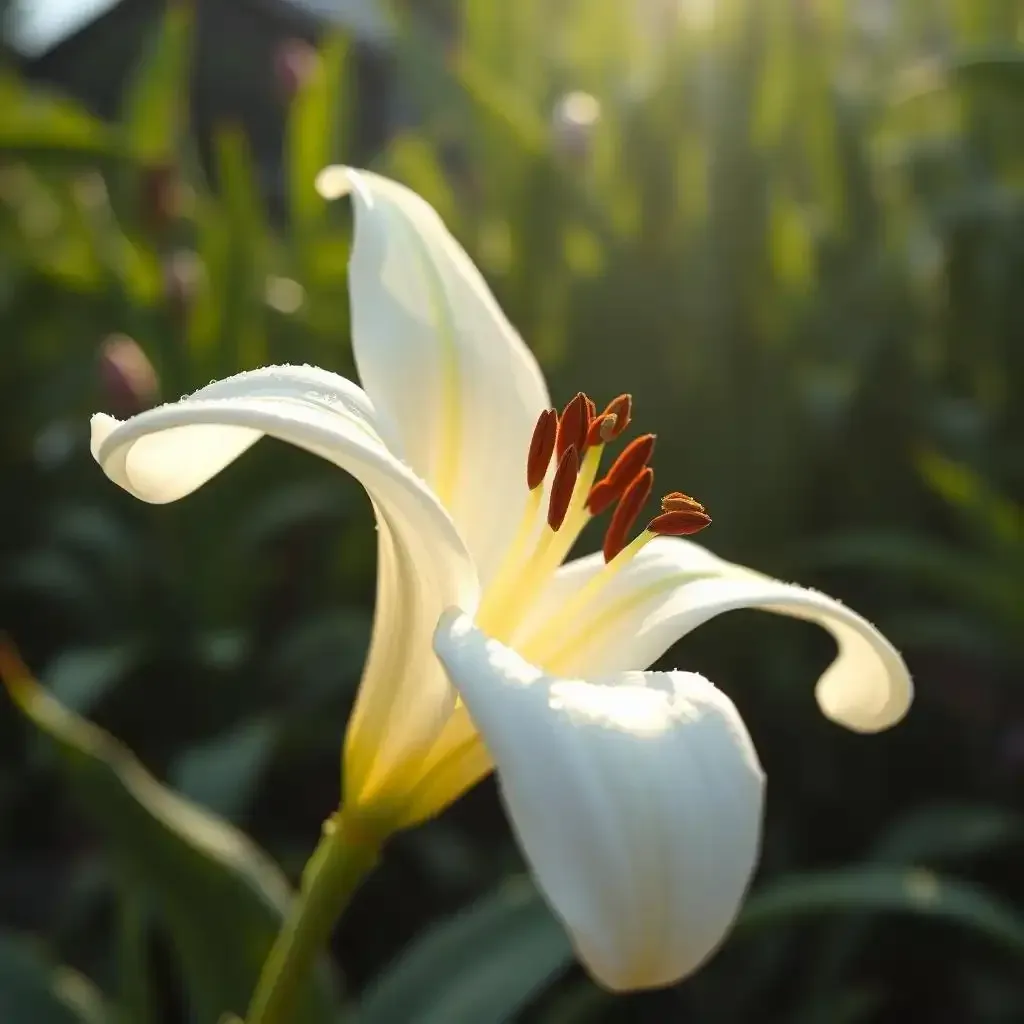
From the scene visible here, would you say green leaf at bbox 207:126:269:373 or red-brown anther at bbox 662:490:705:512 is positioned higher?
red-brown anther at bbox 662:490:705:512

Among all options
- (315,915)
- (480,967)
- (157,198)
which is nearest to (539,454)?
(315,915)

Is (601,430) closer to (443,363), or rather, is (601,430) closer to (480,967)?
(443,363)

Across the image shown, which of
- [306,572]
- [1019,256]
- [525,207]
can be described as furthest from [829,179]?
[306,572]

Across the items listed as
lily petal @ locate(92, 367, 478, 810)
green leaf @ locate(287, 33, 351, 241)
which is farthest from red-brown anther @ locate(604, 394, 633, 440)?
green leaf @ locate(287, 33, 351, 241)

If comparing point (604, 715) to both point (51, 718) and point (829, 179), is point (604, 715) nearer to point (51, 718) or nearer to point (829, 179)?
point (51, 718)

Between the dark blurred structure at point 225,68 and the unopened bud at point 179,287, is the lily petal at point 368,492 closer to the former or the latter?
the unopened bud at point 179,287

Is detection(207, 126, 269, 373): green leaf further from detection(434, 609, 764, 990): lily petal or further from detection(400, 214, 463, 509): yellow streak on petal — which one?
detection(434, 609, 764, 990): lily petal
